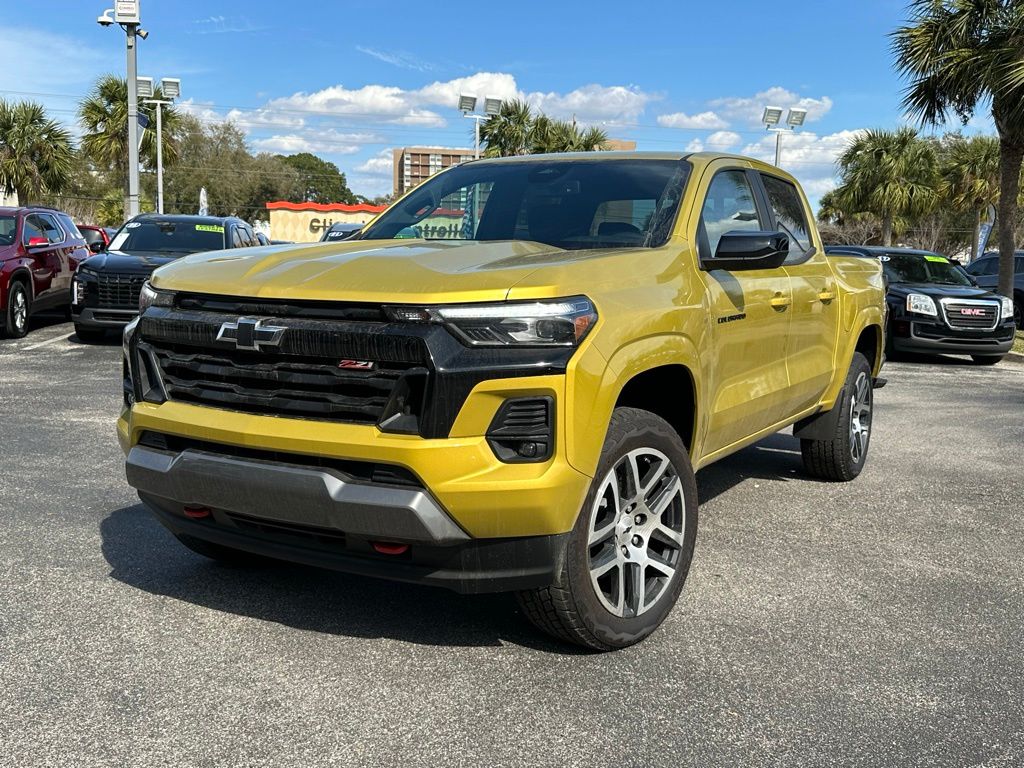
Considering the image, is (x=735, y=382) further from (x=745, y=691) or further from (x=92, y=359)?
(x=92, y=359)

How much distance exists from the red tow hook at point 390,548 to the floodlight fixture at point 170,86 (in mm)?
36053

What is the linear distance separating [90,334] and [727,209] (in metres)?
10.7

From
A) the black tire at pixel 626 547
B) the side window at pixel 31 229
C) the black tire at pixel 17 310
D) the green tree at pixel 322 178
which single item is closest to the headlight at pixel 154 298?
the black tire at pixel 626 547

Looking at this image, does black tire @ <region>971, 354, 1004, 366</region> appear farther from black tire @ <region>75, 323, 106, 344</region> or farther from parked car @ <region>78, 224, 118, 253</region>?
parked car @ <region>78, 224, 118, 253</region>

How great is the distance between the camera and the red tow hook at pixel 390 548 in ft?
10.1

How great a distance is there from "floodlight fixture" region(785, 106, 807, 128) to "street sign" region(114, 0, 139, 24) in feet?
65.1

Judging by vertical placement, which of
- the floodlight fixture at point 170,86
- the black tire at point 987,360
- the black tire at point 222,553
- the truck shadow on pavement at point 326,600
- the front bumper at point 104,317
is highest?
the floodlight fixture at point 170,86

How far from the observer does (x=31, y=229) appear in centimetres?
1344

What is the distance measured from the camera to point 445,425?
2.96 meters

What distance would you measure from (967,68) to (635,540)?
688 inches

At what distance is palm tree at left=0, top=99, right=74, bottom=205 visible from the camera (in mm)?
37406

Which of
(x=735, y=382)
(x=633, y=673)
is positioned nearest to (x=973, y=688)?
(x=633, y=673)

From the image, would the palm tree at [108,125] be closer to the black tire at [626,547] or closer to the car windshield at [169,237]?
the car windshield at [169,237]

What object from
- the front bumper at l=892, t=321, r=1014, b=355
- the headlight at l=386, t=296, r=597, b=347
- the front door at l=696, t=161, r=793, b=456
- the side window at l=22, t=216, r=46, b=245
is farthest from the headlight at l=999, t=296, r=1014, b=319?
the side window at l=22, t=216, r=46, b=245
